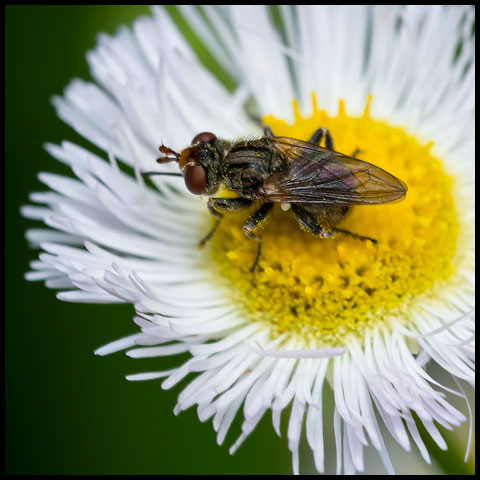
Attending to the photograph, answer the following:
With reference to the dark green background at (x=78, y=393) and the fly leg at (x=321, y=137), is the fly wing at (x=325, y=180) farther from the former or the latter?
the dark green background at (x=78, y=393)

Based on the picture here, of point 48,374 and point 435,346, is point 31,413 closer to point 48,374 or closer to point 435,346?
point 48,374

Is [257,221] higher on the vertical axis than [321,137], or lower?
lower

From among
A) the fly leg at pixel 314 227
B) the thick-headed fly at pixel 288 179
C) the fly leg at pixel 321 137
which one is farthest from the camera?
the fly leg at pixel 321 137

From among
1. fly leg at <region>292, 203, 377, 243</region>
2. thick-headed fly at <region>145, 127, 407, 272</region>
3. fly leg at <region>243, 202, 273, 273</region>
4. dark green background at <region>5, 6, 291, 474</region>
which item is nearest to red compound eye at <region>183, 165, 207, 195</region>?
thick-headed fly at <region>145, 127, 407, 272</region>

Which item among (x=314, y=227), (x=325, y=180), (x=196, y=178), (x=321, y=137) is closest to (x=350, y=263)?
(x=314, y=227)

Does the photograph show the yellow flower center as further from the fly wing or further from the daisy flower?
the fly wing

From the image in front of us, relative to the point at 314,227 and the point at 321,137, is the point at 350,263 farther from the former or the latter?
the point at 321,137

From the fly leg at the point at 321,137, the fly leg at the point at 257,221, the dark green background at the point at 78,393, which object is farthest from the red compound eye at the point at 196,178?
the dark green background at the point at 78,393
